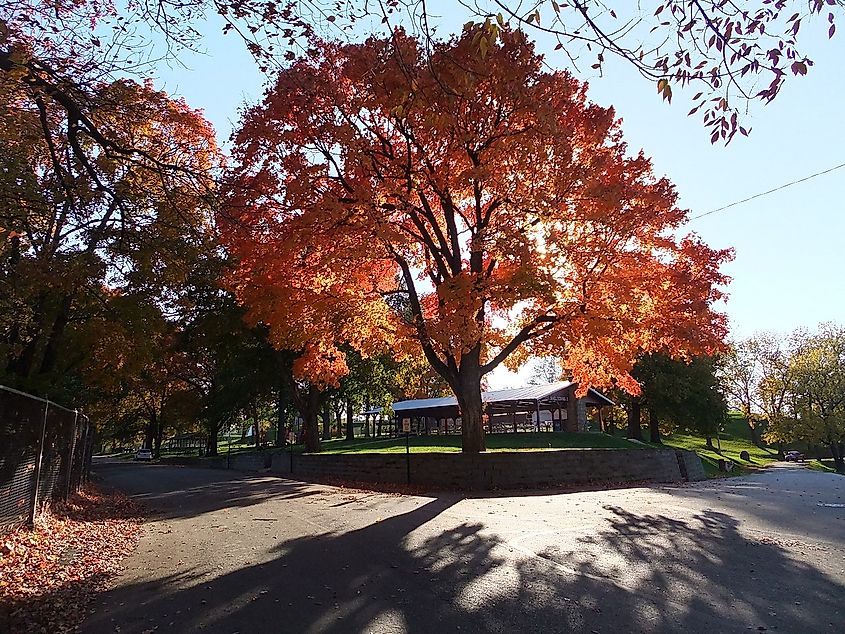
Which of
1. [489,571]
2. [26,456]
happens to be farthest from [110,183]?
[489,571]

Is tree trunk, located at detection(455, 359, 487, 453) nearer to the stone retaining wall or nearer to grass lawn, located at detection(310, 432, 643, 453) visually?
the stone retaining wall

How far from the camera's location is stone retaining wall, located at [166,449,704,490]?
1491cm

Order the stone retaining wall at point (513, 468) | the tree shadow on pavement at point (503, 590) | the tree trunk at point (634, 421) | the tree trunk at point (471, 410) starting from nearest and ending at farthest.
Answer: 1. the tree shadow on pavement at point (503, 590)
2. the stone retaining wall at point (513, 468)
3. the tree trunk at point (471, 410)
4. the tree trunk at point (634, 421)

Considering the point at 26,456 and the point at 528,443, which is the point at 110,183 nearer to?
the point at 26,456

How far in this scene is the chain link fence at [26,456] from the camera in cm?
689

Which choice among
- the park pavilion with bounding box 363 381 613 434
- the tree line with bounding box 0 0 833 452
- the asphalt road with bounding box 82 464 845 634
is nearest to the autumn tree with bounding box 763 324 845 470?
the park pavilion with bounding box 363 381 613 434

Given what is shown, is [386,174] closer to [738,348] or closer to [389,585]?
[389,585]

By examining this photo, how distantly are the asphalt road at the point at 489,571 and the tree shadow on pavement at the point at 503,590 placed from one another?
0.02 m

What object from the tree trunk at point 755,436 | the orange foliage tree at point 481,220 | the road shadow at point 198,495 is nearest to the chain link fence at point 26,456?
the road shadow at point 198,495

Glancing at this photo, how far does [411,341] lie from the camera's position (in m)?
16.1

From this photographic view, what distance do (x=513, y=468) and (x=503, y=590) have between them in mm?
10355

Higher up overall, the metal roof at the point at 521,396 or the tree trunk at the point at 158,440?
the metal roof at the point at 521,396

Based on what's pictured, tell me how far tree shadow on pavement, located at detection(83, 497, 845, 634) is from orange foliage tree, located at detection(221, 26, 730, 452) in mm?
6914

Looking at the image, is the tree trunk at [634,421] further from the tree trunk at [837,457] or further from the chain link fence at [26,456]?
the chain link fence at [26,456]
